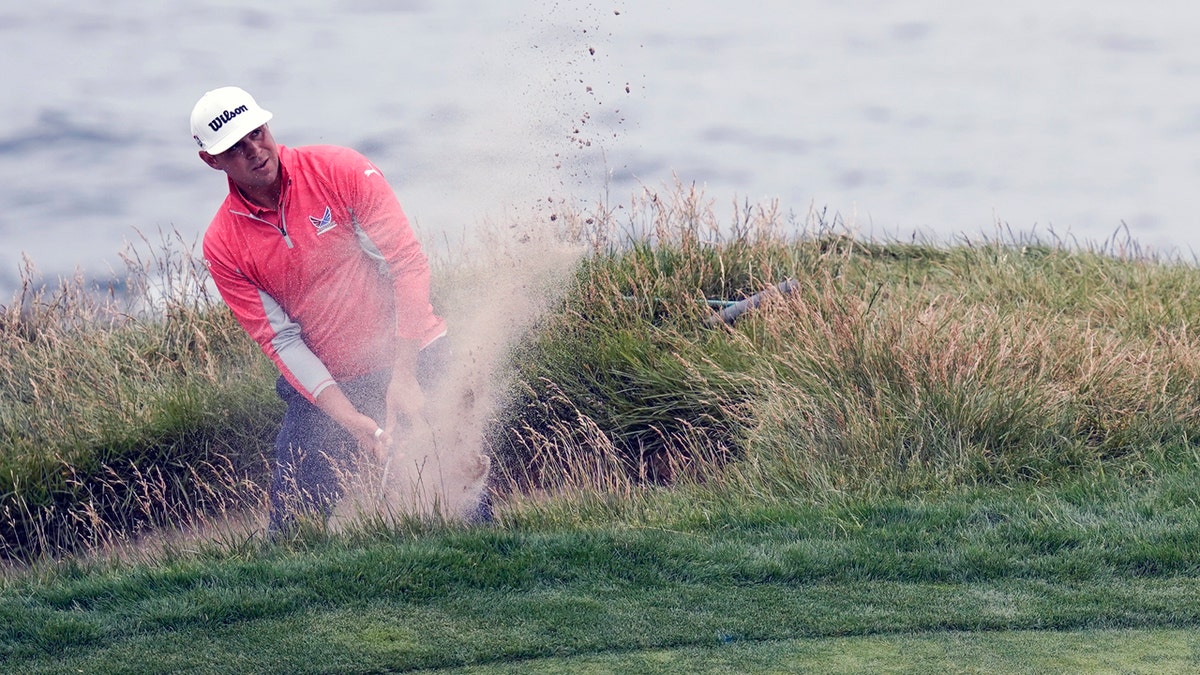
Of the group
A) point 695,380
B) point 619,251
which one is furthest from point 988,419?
point 619,251

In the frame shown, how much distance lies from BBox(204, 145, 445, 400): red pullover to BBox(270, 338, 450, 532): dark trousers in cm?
12

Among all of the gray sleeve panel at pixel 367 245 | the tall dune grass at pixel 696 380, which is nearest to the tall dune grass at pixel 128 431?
the tall dune grass at pixel 696 380

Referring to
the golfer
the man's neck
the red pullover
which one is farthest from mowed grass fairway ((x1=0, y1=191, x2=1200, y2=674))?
the man's neck

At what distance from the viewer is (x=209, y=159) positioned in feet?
19.2

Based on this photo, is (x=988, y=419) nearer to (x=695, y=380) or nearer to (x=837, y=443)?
(x=837, y=443)

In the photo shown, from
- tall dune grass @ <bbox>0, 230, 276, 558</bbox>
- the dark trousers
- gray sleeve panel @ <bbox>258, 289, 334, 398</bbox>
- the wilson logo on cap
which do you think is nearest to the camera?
the wilson logo on cap

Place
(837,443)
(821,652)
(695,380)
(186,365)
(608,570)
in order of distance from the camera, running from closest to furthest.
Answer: (821,652) < (608,570) < (837,443) < (695,380) < (186,365)

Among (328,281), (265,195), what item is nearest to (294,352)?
(328,281)

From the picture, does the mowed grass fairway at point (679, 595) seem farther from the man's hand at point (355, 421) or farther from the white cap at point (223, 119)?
the white cap at point (223, 119)

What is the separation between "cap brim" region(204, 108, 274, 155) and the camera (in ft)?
18.5

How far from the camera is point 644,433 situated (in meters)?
7.87

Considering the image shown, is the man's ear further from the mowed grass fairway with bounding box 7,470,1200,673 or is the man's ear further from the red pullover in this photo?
the mowed grass fairway with bounding box 7,470,1200,673

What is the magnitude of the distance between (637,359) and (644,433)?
490 mm

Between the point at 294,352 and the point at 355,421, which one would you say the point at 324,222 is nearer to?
the point at 294,352
